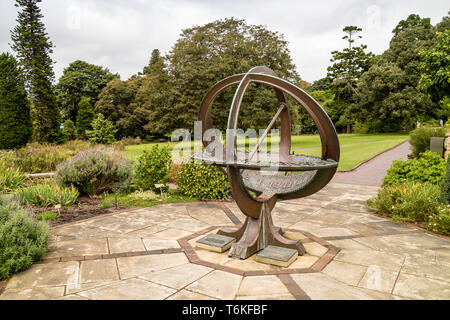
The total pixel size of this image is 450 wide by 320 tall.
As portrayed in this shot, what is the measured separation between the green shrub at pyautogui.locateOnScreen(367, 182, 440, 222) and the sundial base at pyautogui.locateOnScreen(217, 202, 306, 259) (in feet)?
10.1

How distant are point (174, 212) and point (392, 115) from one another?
113 ft

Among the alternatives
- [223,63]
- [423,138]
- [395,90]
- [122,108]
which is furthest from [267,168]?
[122,108]

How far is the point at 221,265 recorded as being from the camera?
3953 millimetres

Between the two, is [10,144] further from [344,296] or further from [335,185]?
[344,296]

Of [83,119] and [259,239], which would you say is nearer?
[259,239]

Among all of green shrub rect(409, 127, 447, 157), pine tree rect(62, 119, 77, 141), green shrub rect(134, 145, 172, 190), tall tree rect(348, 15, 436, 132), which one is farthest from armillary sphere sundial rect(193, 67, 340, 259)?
pine tree rect(62, 119, 77, 141)

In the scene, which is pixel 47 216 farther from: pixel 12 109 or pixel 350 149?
pixel 350 149

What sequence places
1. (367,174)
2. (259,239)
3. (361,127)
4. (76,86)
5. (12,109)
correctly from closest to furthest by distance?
(259,239) → (367,174) → (12,109) → (76,86) → (361,127)

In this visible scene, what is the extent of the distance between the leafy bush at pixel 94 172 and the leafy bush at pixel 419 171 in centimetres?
761

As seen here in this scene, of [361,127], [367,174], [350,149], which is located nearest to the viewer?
[367,174]

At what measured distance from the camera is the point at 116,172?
8570mm

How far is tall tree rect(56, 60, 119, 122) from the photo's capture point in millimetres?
41188

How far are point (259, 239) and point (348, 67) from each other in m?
42.6

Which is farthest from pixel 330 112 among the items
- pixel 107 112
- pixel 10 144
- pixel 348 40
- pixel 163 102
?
pixel 10 144
